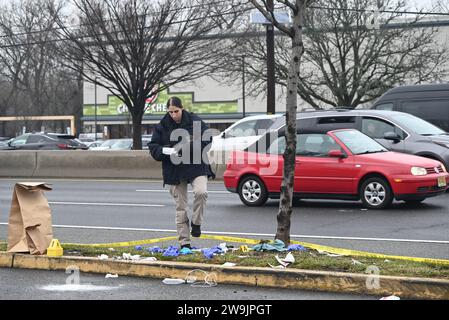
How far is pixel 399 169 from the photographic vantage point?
1342 cm

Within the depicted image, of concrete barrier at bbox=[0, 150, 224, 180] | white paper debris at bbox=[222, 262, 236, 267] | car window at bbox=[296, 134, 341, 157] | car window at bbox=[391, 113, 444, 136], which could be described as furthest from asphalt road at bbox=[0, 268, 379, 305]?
concrete barrier at bbox=[0, 150, 224, 180]

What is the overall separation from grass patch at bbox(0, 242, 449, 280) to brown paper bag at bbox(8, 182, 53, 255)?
342 millimetres

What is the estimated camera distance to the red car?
13.4 metres

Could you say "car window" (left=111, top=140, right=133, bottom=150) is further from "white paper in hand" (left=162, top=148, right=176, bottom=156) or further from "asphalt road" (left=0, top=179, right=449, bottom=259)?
"white paper in hand" (left=162, top=148, right=176, bottom=156)

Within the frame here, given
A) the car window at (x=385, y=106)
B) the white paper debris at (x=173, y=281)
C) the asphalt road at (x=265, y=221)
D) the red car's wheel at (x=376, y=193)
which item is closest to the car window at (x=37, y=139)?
the asphalt road at (x=265, y=221)

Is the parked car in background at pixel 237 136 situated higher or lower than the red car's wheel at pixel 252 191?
higher

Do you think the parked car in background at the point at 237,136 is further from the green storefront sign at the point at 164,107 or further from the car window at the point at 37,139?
the green storefront sign at the point at 164,107

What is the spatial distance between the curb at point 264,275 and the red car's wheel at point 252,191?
6773 millimetres

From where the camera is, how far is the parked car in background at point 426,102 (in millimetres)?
19391

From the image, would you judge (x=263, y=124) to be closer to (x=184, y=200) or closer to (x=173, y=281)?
(x=184, y=200)

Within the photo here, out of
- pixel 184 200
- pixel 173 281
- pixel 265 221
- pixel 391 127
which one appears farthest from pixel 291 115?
pixel 391 127

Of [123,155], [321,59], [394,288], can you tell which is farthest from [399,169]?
[321,59]

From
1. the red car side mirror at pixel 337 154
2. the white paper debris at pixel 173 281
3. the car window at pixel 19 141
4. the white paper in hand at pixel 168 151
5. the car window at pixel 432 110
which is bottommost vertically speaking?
the white paper debris at pixel 173 281

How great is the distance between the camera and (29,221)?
28.0 feet
